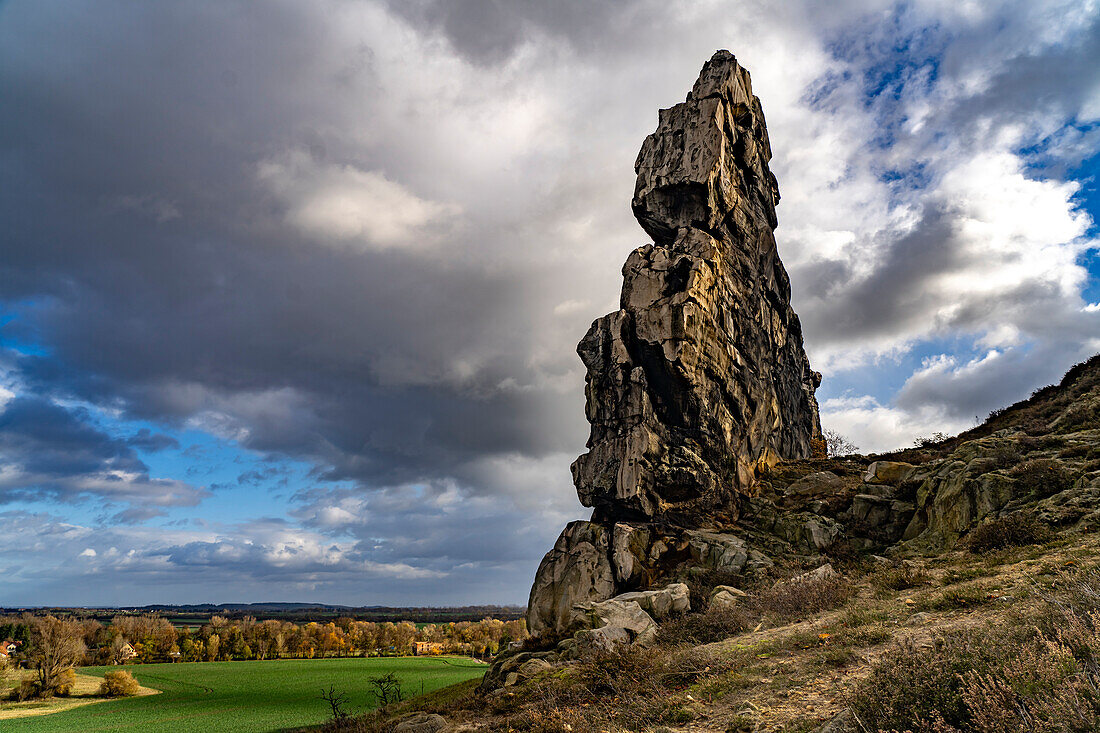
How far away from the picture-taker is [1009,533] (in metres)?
21.1

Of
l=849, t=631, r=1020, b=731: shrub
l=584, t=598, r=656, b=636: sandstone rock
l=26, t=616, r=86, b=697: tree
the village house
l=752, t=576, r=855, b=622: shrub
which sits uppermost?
l=849, t=631, r=1020, b=731: shrub

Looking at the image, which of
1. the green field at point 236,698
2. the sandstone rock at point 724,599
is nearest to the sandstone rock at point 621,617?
the sandstone rock at point 724,599

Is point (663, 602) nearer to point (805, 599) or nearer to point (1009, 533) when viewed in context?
point (805, 599)

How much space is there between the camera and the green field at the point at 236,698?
4684cm

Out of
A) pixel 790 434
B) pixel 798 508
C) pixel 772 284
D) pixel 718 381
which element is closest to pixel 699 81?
pixel 772 284

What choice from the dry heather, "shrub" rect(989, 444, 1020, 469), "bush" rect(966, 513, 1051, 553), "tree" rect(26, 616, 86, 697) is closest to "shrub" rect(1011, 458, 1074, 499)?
"shrub" rect(989, 444, 1020, 469)

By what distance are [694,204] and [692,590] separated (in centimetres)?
3511

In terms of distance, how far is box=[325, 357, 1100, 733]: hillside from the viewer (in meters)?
6.82

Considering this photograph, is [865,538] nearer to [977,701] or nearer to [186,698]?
[977,701]

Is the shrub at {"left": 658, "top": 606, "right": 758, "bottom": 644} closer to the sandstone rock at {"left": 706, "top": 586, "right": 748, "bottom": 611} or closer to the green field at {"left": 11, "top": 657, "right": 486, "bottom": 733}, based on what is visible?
the sandstone rock at {"left": 706, "top": 586, "right": 748, "bottom": 611}

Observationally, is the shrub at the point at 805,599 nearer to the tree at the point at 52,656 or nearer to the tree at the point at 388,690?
the tree at the point at 388,690

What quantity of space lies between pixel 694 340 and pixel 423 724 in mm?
31565

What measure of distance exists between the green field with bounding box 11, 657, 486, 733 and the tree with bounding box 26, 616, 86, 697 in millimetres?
10337

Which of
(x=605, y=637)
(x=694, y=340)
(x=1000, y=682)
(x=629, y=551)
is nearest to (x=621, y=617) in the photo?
(x=605, y=637)
